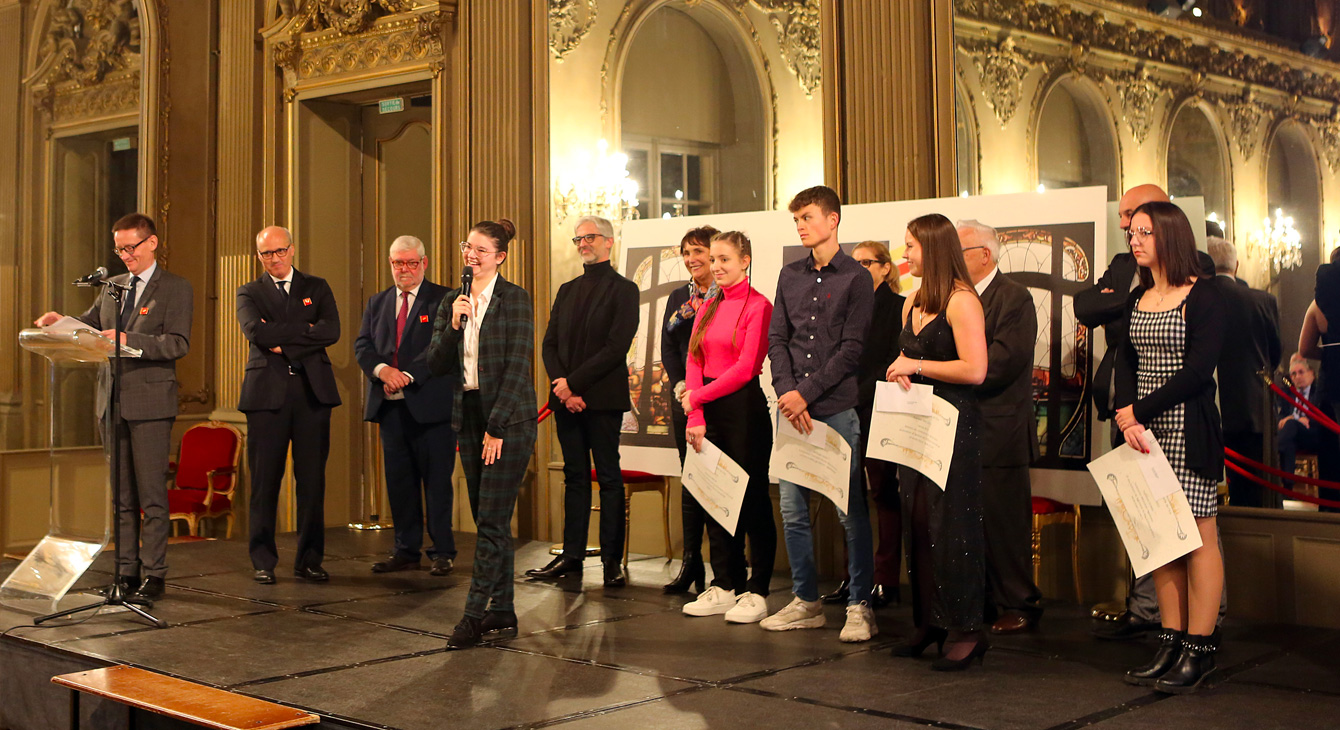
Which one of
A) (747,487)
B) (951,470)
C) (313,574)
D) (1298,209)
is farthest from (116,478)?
(1298,209)

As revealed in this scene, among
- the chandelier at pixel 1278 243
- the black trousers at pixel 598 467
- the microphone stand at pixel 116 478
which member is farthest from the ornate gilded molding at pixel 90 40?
the chandelier at pixel 1278 243

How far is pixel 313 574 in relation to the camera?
5.77 m

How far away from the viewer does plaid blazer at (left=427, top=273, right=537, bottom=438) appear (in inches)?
169

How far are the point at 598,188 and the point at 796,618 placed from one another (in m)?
3.39

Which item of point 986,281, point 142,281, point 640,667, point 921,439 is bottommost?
point 640,667

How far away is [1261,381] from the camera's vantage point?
15.8ft

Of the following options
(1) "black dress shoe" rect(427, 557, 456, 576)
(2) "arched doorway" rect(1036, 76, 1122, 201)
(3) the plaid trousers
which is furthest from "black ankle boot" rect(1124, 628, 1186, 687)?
(1) "black dress shoe" rect(427, 557, 456, 576)

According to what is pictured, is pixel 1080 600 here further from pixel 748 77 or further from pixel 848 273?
pixel 748 77

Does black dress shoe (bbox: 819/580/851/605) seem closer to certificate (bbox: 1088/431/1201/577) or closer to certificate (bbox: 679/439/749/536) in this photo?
certificate (bbox: 679/439/749/536)

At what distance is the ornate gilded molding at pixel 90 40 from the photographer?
29.9ft

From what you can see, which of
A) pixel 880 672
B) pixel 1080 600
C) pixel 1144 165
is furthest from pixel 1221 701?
pixel 1144 165

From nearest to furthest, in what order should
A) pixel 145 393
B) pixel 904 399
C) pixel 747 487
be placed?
pixel 904 399, pixel 747 487, pixel 145 393

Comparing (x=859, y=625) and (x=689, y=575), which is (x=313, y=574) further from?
(x=859, y=625)

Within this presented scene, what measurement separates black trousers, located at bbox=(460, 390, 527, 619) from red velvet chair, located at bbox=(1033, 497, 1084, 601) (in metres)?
2.03
